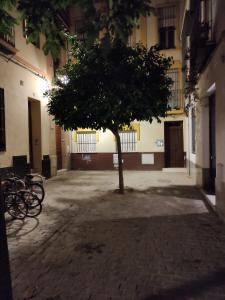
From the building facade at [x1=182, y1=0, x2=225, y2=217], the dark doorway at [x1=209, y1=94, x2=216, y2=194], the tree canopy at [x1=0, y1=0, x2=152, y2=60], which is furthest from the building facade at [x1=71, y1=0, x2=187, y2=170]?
the tree canopy at [x1=0, y1=0, x2=152, y2=60]

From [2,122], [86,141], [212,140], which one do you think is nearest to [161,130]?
[86,141]

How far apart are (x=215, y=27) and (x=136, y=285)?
227 inches

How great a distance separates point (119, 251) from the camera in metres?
4.74

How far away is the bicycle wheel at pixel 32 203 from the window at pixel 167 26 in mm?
12810

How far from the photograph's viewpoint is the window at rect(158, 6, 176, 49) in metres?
16.2

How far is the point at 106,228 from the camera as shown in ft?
19.8

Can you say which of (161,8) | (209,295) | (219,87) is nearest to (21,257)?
(209,295)

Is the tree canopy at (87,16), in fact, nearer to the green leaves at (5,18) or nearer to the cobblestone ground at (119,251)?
the green leaves at (5,18)

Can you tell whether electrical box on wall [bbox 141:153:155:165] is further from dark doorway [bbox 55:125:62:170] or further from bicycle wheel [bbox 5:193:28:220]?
bicycle wheel [bbox 5:193:28:220]

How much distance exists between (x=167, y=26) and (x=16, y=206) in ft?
46.2

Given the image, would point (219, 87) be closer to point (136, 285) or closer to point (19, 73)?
Answer: point (136, 285)

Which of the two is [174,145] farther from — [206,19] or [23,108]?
[206,19]

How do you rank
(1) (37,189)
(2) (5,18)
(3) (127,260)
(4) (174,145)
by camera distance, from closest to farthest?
(2) (5,18)
(3) (127,260)
(1) (37,189)
(4) (174,145)

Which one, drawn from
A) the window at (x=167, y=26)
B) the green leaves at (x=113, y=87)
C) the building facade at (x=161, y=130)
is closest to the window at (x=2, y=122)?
the green leaves at (x=113, y=87)
